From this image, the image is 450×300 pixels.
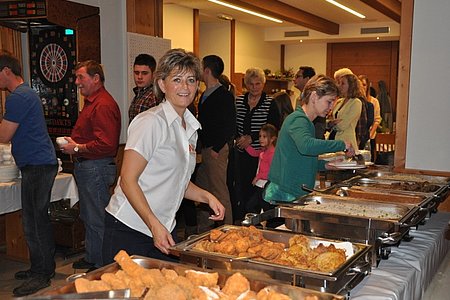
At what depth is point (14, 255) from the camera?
3621mm

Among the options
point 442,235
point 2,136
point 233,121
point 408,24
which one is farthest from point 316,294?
point 233,121

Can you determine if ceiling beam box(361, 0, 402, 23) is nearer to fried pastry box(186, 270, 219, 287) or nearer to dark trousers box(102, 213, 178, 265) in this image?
dark trousers box(102, 213, 178, 265)

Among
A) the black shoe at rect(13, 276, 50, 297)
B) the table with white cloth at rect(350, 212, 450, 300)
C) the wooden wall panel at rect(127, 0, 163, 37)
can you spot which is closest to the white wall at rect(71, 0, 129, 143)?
the wooden wall panel at rect(127, 0, 163, 37)

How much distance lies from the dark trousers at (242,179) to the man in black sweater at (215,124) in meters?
0.42

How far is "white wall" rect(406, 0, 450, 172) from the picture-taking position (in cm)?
303

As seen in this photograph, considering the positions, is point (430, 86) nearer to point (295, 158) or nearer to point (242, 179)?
point (295, 158)

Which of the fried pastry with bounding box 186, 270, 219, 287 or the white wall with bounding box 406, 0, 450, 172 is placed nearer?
the fried pastry with bounding box 186, 270, 219, 287

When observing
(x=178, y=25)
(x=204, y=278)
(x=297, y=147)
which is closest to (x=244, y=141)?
(x=297, y=147)

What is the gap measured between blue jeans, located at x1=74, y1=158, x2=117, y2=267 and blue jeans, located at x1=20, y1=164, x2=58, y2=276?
0.77 feet

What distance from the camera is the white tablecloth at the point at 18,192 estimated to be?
117 inches

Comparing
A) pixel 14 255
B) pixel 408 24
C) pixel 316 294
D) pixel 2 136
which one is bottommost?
pixel 14 255

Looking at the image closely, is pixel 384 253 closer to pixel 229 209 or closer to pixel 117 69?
pixel 229 209

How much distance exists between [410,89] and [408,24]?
15.7 inches

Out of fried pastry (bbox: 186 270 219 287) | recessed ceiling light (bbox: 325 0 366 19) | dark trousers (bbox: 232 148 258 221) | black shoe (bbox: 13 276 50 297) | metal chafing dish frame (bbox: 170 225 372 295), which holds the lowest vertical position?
black shoe (bbox: 13 276 50 297)
